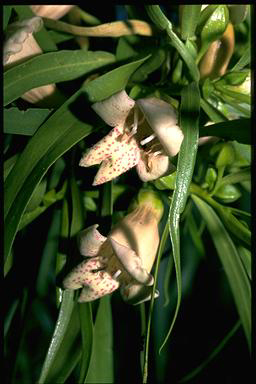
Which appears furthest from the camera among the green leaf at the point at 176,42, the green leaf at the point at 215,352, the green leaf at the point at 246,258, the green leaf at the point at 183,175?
the green leaf at the point at 215,352

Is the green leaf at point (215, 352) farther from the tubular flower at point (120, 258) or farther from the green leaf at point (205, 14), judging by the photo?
the green leaf at point (205, 14)

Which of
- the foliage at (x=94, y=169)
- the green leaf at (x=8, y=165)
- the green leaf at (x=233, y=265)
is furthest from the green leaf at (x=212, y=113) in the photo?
the green leaf at (x=8, y=165)

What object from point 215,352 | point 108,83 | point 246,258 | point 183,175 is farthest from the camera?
point 215,352

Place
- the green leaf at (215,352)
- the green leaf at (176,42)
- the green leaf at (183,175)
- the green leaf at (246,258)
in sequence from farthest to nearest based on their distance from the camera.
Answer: the green leaf at (215,352) → the green leaf at (246,258) → the green leaf at (176,42) → the green leaf at (183,175)

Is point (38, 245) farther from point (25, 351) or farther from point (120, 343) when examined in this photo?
point (25, 351)

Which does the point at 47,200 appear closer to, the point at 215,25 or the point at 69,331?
the point at 69,331

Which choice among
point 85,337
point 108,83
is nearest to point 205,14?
point 108,83

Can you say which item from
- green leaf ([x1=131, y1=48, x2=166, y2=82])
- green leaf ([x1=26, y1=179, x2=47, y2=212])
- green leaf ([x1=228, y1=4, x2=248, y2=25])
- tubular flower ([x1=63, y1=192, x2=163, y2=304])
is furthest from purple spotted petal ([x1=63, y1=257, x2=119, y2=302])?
green leaf ([x1=228, y1=4, x2=248, y2=25])

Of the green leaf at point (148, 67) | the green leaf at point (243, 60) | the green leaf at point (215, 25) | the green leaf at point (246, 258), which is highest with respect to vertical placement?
the green leaf at point (215, 25)
